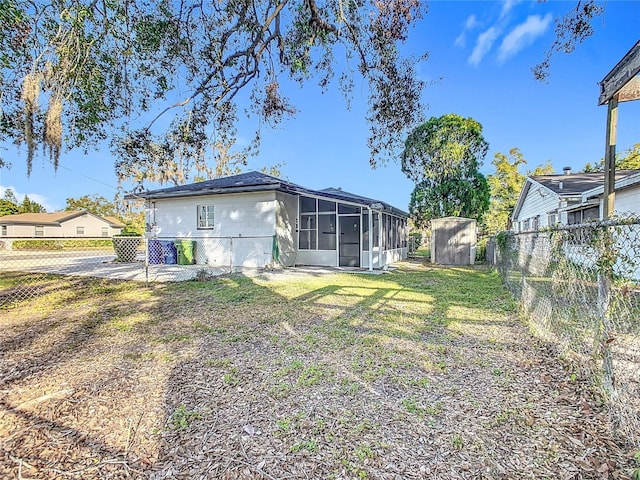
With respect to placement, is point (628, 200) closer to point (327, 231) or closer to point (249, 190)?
point (327, 231)

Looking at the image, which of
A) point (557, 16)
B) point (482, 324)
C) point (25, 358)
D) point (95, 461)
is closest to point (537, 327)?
point (482, 324)

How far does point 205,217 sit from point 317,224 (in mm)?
4623

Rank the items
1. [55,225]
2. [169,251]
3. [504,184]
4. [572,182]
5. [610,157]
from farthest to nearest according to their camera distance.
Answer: [55,225], [504,184], [169,251], [572,182], [610,157]

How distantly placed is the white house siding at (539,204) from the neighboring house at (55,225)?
38.8 meters

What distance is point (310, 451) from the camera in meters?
2.00

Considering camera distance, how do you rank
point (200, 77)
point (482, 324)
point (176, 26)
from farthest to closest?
point (200, 77) → point (176, 26) → point (482, 324)

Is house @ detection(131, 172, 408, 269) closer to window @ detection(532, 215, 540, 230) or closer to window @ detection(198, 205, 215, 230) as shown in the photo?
window @ detection(198, 205, 215, 230)

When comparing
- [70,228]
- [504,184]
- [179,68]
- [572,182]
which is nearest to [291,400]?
[179,68]

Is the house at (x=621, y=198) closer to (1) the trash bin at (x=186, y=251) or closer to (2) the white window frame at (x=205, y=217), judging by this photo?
(2) the white window frame at (x=205, y=217)

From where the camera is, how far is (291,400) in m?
2.60

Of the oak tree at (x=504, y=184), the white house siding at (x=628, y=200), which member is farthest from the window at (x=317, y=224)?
the oak tree at (x=504, y=184)

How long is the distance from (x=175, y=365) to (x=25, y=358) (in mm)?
1708

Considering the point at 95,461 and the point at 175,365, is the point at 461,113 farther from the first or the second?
the point at 95,461

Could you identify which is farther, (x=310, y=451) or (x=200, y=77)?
(x=200, y=77)
